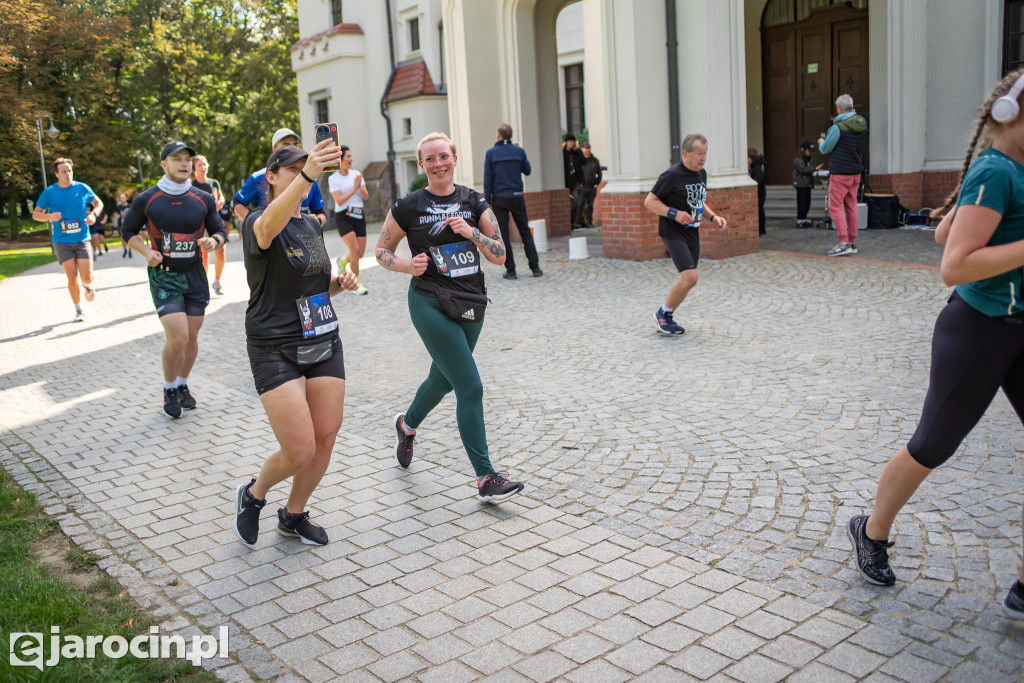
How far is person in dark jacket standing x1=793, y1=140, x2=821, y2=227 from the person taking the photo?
53.1 ft

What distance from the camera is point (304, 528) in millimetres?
4617

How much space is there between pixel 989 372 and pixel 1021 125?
877mm

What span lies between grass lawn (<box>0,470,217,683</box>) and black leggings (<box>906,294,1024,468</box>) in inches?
113

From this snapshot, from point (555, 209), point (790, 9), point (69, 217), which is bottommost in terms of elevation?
point (555, 209)

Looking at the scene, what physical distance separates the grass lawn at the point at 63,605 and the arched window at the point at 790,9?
17996mm

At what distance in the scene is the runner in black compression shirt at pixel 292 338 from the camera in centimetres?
429

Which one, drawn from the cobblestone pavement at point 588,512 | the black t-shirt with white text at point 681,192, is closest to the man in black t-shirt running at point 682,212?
the black t-shirt with white text at point 681,192

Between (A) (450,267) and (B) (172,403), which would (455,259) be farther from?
(B) (172,403)

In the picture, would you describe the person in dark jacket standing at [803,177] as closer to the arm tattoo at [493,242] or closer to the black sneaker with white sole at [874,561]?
the arm tattoo at [493,242]

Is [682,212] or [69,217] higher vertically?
[69,217]

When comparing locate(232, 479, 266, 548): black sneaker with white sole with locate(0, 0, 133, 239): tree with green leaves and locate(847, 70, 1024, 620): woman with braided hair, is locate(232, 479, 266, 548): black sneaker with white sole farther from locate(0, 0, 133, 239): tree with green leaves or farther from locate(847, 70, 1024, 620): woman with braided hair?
locate(0, 0, 133, 239): tree with green leaves

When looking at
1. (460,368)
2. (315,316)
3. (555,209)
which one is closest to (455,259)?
(460,368)

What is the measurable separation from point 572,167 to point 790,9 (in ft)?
19.1

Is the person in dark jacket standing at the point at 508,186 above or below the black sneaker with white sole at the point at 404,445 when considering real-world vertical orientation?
above
